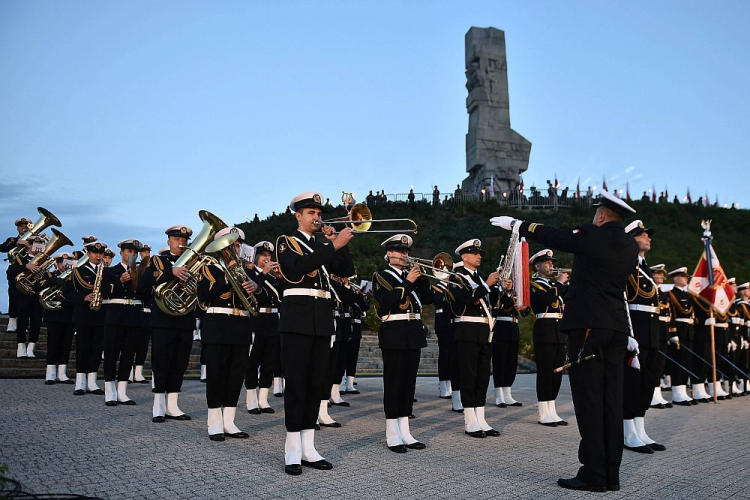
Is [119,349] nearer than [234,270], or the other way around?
[234,270]

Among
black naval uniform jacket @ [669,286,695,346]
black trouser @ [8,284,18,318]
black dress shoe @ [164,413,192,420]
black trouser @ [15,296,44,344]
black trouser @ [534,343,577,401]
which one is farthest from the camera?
black trouser @ [8,284,18,318]

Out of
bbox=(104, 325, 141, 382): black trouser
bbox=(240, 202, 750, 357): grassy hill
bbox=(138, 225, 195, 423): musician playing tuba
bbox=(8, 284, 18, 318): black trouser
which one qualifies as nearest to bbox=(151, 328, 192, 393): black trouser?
bbox=(138, 225, 195, 423): musician playing tuba

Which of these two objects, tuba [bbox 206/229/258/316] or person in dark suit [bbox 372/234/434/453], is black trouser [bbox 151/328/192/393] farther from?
person in dark suit [bbox 372/234/434/453]

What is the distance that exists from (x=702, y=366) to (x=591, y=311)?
9402 millimetres

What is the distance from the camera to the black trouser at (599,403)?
5.55 meters

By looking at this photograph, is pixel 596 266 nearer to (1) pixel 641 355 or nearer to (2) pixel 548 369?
(1) pixel 641 355

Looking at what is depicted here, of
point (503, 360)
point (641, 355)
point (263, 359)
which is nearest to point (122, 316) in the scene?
point (263, 359)

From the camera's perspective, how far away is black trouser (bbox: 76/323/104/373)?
36.1 ft

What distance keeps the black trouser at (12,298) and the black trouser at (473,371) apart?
37.1 ft

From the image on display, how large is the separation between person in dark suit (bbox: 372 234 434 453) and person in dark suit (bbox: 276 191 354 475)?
→ 49.1 inches

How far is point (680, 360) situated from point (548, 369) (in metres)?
5.04

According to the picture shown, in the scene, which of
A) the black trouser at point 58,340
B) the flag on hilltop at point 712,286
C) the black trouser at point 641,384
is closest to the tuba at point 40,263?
the black trouser at point 58,340

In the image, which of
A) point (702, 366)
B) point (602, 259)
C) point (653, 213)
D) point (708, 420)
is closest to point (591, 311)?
point (602, 259)

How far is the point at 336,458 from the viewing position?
6.47 m
